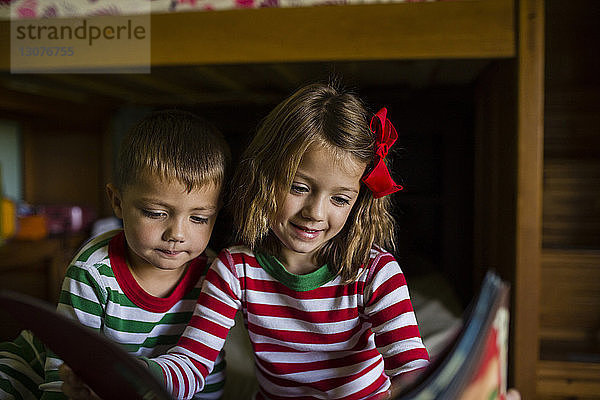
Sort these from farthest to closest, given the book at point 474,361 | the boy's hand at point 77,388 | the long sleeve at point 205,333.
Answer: the long sleeve at point 205,333, the boy's hand at point 77,388, the book at point 474,361

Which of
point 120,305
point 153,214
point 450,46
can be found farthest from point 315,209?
→ point 450,46

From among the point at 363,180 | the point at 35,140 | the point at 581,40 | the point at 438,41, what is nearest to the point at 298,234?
the point at 363,180

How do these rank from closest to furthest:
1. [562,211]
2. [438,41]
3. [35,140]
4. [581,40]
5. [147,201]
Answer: [147,201], [438,41], [562,211], [581,40], [35,140]

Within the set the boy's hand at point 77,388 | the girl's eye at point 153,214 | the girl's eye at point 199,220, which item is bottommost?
the boy's hand at point 77,388

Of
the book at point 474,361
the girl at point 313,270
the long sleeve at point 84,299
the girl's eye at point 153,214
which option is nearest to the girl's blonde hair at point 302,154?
the girl at point 313,270

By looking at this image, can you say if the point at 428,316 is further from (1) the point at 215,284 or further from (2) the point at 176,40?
(2) the point at 176,40

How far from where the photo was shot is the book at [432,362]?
1.04 ft

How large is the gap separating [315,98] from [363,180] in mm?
133

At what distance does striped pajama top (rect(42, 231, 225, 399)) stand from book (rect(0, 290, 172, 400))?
0.27 m

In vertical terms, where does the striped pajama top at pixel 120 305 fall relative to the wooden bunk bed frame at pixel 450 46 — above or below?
below

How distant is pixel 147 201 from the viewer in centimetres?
70

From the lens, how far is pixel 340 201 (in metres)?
0.71

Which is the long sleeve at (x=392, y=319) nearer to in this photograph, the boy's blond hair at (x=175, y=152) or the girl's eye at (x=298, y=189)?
the girl's eye at (x=298, y=189)

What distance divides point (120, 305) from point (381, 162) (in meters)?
0.44
